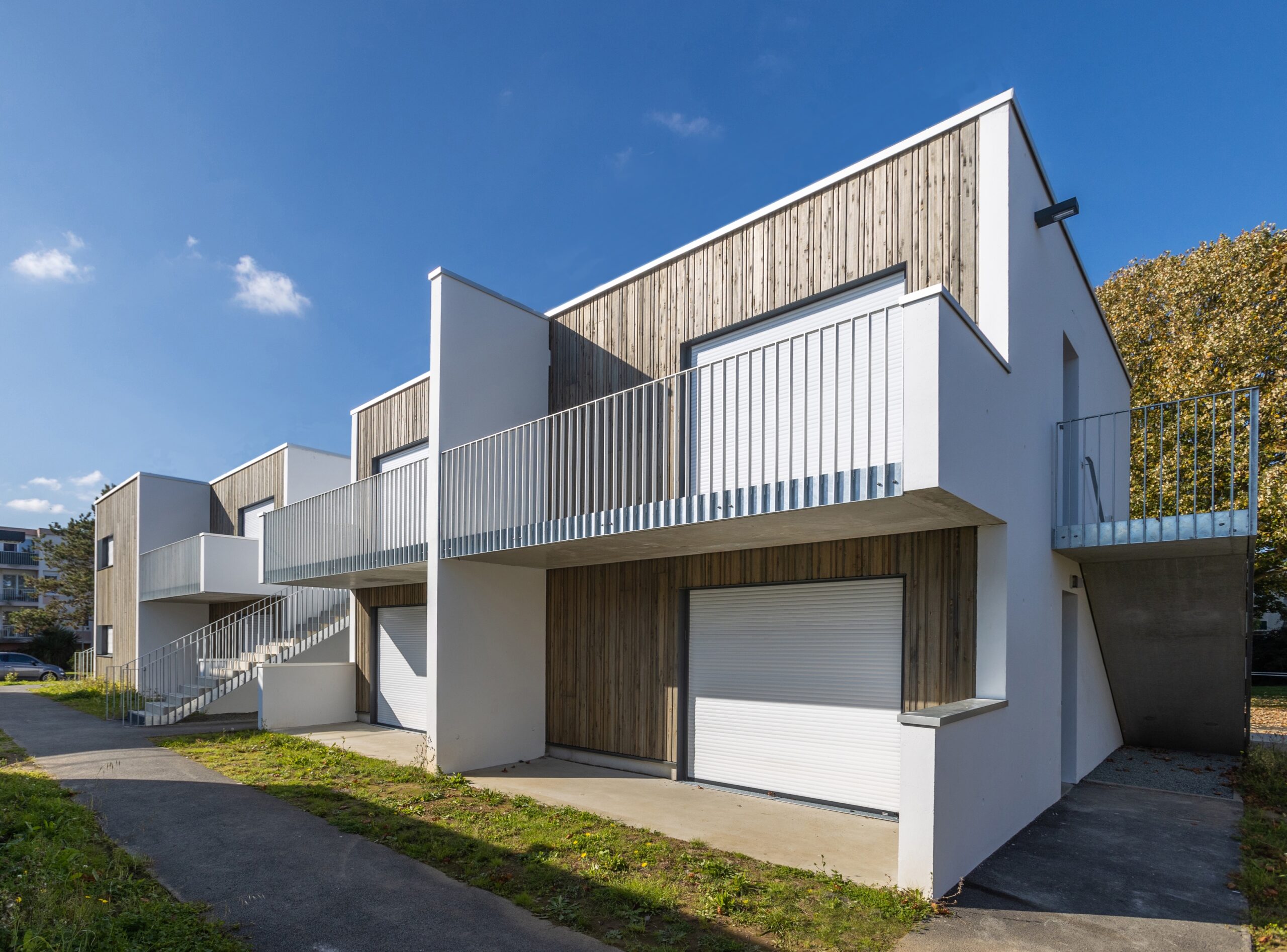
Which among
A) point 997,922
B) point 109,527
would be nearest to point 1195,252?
point 997,922

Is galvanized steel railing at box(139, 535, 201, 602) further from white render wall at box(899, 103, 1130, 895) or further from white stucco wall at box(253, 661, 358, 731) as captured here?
white render wall at box(899, 103, 1130, 895)

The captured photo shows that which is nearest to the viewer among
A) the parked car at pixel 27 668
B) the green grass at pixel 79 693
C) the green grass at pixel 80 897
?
the green grass at pixel 80 897

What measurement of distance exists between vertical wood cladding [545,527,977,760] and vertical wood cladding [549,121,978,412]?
2469mm

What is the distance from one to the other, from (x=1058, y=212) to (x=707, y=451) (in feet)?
14.6

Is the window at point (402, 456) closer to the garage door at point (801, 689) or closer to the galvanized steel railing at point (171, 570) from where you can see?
the galvanized steel railing at point (171, 570)

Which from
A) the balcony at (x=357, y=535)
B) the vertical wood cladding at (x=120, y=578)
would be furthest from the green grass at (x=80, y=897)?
the vertical wood cladding at (x=120, y=578)

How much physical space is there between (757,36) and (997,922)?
10620 millimetres

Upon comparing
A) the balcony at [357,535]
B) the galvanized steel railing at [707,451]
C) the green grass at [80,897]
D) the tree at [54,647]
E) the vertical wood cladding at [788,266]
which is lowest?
the tree at [54,647]

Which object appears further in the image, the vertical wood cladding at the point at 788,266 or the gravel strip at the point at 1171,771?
the gravel strip at the point at 1171,771

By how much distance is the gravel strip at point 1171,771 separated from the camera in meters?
8.33

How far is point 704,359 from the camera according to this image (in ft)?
29.8

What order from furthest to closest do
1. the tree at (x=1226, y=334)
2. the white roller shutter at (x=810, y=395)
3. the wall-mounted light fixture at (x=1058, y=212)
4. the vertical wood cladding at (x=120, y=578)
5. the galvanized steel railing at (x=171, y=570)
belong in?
the vertical wood cladding at (x=120, y=578) < the galvanized steel railing at (x=171, y=570) < the tree at (x=1226, y=334) < the wall-mounted light fixture at (x=1058, y=212) < the white roller shutter at (x=810, y=395)

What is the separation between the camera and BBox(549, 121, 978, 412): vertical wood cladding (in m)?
7.07

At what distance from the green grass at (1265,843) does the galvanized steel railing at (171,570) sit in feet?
61.0
